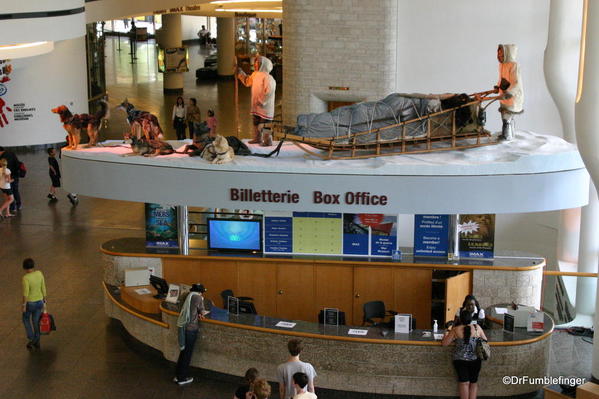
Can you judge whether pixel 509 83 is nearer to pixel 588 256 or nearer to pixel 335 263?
pixel 335 263

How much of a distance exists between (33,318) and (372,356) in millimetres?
4784

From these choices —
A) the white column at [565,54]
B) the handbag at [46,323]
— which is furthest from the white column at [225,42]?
the handbag at [46,323]

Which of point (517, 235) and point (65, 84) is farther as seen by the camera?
point (65, 84)

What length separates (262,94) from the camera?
545 inches

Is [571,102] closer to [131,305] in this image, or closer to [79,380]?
[131,305]

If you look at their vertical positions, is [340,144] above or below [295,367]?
above

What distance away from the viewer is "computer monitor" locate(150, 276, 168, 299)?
12836 millimetres

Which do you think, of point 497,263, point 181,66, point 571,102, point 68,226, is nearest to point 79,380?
point 497,263

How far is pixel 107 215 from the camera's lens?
800 inches

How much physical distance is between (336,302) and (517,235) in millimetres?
7653

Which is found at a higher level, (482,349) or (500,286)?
(500,286)

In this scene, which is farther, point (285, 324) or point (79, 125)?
point (79, 125)

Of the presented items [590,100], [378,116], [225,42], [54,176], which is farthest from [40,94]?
[590,100]

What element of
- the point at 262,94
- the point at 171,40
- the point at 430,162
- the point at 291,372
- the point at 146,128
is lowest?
the point at 291,372
